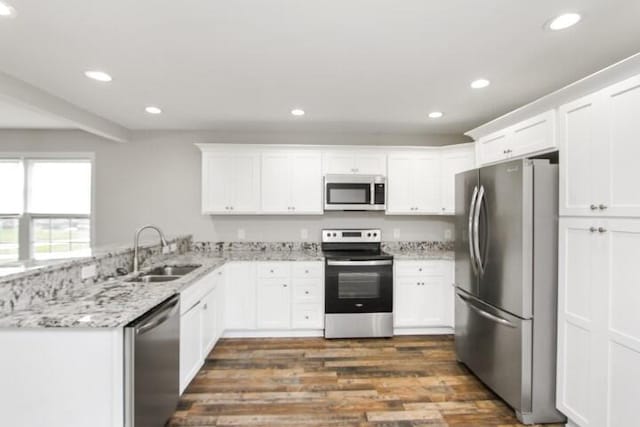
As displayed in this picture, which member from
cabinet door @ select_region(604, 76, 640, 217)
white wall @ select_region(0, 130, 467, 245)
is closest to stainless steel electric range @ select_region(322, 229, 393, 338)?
white wall @ select_region(0, 130, 467, 245)

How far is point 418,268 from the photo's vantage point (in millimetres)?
3580

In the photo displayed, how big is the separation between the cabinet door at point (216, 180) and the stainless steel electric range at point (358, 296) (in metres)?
1.53

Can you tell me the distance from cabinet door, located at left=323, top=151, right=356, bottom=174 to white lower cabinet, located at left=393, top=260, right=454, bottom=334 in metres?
1.33

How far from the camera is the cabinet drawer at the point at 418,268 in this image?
3.56 m

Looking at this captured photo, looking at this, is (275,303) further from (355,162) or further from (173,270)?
(355,162)

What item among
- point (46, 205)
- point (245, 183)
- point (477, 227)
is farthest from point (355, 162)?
point (46, 205)

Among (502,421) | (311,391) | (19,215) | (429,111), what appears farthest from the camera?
(19,215)

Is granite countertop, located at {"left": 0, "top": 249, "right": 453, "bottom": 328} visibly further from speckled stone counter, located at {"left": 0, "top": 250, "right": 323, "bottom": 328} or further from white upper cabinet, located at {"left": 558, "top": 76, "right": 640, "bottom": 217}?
white upper cabinet, located at {"left": 558, "top": 76, "right": 640, "bottom": 217}

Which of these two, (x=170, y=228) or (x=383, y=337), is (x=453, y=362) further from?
(x=170, y=228)

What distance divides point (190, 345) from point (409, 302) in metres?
2.42

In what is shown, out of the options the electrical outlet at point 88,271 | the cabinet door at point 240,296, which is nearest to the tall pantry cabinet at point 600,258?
the cabinet door at point 240,296

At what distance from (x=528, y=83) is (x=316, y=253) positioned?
111 inches

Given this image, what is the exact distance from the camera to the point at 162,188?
4078 mm

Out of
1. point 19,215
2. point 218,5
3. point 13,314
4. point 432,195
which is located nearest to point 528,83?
point 432,195
